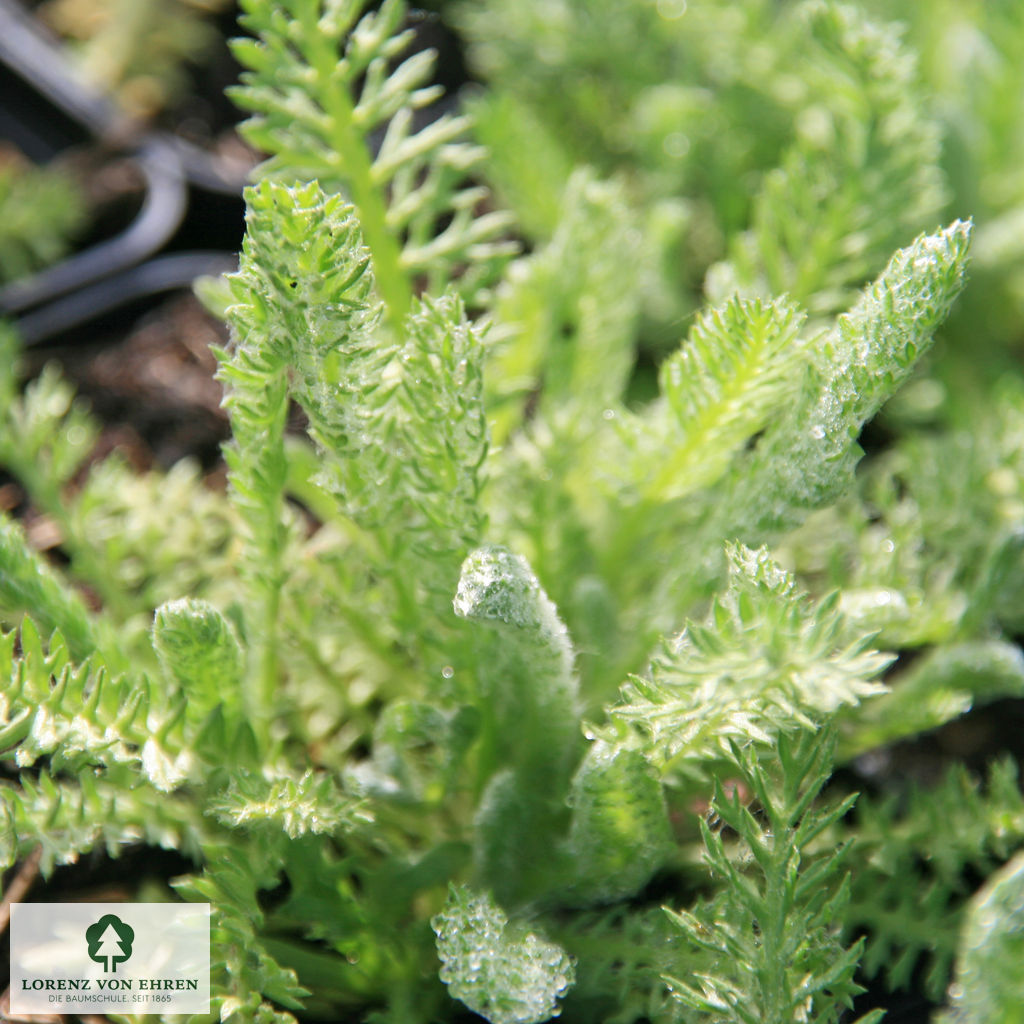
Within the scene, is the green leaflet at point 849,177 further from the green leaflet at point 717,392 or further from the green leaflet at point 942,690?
the green leaflet at point 942,690

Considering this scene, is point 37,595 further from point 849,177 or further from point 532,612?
point 849,177

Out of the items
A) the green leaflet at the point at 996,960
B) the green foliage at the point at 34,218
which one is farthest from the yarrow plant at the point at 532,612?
the green foliage at the point at 34,218

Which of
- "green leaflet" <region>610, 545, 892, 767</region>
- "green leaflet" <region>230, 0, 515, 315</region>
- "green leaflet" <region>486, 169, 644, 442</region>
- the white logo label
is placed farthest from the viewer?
"green leaflet" <region>486, 169, 644, 442</region>

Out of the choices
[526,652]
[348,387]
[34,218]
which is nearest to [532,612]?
[526,652]

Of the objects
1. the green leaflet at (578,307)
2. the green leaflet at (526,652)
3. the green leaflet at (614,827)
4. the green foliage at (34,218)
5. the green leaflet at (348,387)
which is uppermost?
the green foliage at (34,218)

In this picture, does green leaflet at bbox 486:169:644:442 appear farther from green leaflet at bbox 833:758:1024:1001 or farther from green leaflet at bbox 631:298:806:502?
green leaflet at bbox 833:758:1024:1001

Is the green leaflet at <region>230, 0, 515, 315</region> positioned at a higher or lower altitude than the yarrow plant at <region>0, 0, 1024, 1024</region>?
higher

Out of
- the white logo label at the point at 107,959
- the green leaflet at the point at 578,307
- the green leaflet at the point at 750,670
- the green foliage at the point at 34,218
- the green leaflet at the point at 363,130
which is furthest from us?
the green foliage at the point at 34,218

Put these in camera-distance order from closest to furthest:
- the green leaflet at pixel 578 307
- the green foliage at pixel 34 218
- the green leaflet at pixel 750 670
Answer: the green leaflet at pixel 750 670 → the green leaflet at pixel 578 307 → the green foliage at pixel 34 218

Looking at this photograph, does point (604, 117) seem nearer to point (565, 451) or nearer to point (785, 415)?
point (565, 451)

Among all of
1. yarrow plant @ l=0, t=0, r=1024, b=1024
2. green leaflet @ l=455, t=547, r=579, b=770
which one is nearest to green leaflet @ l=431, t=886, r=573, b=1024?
yarrow plant @ l=0, t=0, r=1024, b=1024

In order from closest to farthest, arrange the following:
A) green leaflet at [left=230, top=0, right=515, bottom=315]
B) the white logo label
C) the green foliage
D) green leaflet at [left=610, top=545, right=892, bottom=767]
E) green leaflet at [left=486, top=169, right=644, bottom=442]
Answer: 1. green leaflet at [left=610, top=545, right=892, bottom=767]
2. the white logo label
3. green leaflet at [left=230, top=0, right=515, bottom=315]
4. green leaflet at [left=486, top=169, right=644, bottom=442]
5. the green foliage
